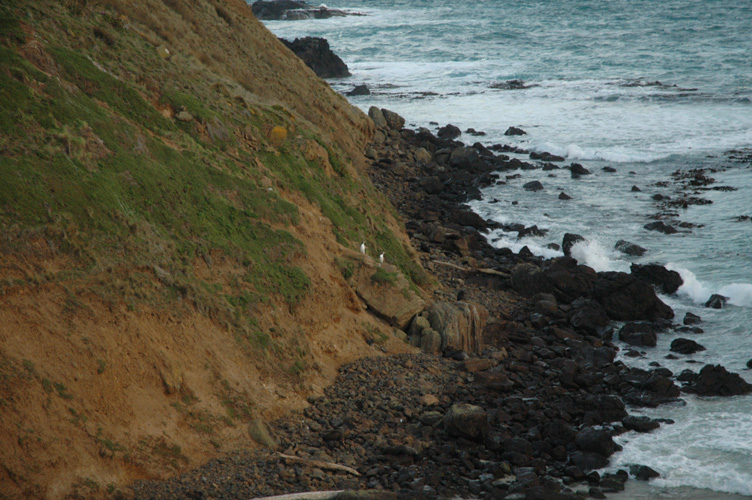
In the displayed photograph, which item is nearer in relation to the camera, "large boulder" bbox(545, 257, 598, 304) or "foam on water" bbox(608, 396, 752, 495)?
"foam on water" bbox(608, 396, 752, 495)

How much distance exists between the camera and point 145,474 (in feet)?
26.1

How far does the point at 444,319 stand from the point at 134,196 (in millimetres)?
6681

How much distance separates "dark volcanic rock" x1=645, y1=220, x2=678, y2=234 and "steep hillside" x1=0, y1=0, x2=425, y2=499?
11.1m

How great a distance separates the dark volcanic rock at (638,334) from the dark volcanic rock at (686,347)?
1.58 ft

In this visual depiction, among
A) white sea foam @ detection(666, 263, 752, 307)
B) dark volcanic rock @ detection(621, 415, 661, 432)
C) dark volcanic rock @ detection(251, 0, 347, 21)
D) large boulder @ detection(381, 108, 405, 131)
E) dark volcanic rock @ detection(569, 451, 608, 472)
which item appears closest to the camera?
dark volcanic rock @ detection(569, 451, 608, 472)

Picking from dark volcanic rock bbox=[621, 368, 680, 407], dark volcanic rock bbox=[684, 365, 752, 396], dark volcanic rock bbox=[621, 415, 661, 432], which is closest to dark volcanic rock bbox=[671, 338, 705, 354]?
dark volcanic rock bbox=[684, 365, 752, 396]

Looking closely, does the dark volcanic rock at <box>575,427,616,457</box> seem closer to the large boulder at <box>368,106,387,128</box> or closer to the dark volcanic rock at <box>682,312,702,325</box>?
the dark volcanic rock at <box>682,312,702,325</box>

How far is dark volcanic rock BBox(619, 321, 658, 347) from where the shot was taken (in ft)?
49.9

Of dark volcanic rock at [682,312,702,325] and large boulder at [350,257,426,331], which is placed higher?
large boulder at [350,257,426,331]

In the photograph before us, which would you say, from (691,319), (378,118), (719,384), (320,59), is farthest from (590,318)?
(320,59)

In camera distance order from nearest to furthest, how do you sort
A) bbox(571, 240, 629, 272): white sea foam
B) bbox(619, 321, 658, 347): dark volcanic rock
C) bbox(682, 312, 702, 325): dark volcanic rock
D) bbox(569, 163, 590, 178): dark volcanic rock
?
bbox(619, 321, 658, 347): dark volcanic rock, bbox(682, 312, 702, 325): dark volcanic rock, bbox(571, 240, 629, 272): white sea foam, bbox(569, 163, 590, 178): dark volcanic rock

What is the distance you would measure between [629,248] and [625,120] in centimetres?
1827

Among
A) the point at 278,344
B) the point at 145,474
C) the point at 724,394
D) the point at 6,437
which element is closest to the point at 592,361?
the point at 724,394

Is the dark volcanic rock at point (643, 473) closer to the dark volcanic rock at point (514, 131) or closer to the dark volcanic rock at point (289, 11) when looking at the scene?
the dark volcanic rock at point (514, 131)
